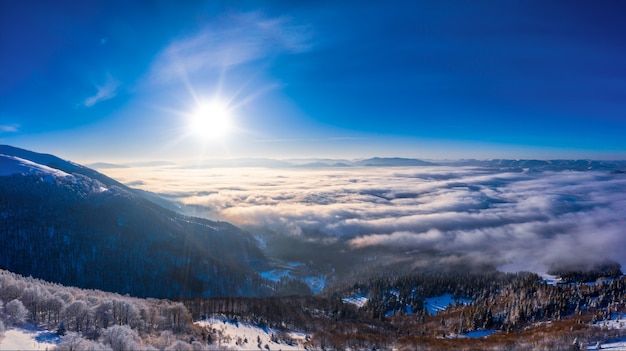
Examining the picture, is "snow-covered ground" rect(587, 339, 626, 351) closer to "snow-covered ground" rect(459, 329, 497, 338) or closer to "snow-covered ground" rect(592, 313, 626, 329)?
"snow-covered ground" rect(592, 313, 626, 329)

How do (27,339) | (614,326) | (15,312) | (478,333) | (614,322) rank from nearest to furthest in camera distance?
(27,339)
(15,312)
(614,326)
(614,322)
(478,333)

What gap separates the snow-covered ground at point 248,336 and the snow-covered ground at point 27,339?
38.1 m

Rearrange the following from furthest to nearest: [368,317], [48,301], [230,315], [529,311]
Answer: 1. [368,317]
2. [529,311]
3. [230,315]
4. [48,301]

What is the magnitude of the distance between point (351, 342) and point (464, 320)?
3957 inches

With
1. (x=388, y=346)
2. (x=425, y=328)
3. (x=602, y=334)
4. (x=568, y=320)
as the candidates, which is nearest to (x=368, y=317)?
(x=425, y=328)

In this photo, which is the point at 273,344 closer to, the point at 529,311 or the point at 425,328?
the point at 425,328

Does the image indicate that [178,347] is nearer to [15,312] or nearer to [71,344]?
[71,344]

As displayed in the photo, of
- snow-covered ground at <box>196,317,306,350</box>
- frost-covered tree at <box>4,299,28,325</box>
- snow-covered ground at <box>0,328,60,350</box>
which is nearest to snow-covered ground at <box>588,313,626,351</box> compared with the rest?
snow-covered ground at <box>196,317,306,350</box>

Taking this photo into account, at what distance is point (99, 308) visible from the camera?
77.9 m

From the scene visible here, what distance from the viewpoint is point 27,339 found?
57875 millimetres

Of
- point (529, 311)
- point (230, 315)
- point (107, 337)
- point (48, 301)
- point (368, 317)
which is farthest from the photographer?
point (368, 317)

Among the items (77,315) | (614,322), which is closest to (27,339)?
(77,315)

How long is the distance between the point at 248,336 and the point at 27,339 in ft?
213

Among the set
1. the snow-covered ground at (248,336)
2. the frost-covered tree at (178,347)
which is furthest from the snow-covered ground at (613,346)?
the frost-covered tree at (178,347)
